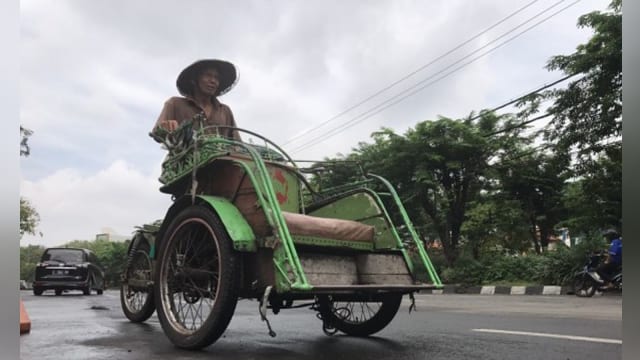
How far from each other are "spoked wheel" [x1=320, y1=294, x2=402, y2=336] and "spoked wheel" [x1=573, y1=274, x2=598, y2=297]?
7.68m

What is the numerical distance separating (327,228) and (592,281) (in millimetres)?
8767

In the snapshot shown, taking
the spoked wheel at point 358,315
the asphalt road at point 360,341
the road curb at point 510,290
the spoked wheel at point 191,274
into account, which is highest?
the spoked wheel at point 191,274

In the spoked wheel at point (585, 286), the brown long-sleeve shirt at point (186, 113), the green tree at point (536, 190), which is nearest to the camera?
the brown long-sleeve shirt at point (186, 113)

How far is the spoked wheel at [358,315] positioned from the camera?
4.48 meters

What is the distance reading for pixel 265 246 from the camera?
3484mm

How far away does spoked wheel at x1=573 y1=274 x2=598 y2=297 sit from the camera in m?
10.8

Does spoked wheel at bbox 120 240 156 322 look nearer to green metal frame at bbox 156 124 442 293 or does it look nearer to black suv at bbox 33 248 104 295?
green metal frame at bbox 156 124 442 293

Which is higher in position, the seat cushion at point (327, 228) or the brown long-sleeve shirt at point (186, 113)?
the brown long-sleeve shirt at point (186, 113)

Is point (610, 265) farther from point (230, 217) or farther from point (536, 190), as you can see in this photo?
point (230, 217)

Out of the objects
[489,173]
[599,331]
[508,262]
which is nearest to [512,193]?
[489,173]

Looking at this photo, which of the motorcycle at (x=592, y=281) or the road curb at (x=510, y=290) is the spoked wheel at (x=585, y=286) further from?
the road curb at (x=510, y=290)

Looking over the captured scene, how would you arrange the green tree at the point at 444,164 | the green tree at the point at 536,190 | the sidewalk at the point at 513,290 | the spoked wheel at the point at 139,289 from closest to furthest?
the spoked wheel at the point at 139,289, the sidewalk at the point at 513,290, the green tree at the point at 444,164, the green tree at the point at 536,190

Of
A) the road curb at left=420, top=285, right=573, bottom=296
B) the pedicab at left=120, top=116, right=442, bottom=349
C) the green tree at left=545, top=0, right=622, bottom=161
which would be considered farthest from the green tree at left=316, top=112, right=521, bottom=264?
the pedicab at left=120, top=116, right=442, bottom=349

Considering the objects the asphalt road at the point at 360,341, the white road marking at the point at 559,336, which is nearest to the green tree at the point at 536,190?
the asphalt road at the point at 360,341
